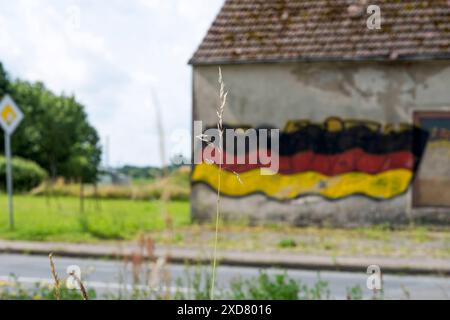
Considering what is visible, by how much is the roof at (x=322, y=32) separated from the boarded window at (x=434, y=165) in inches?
52.8

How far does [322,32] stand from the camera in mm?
16234

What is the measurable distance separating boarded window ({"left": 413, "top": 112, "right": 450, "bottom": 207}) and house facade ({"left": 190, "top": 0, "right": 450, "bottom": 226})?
2 centimetres

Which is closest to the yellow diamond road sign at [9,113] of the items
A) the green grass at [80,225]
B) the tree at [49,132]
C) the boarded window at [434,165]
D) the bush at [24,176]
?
the green grass at [80,225]

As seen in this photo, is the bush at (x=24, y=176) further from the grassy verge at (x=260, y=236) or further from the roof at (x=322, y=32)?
the roof at (x=322, y=32)

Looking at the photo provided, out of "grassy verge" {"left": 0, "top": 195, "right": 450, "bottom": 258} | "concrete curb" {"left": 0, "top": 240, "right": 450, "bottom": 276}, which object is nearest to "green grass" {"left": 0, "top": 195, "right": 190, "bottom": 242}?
"grassy verge" {"left": 0, "top": 195, "right": 450, "bottom": 258}

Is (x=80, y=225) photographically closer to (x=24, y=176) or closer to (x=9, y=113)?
(x=9, y=113)

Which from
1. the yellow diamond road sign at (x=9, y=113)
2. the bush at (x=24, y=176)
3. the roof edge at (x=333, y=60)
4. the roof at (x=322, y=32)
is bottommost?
the bush at (x=24, y=176)

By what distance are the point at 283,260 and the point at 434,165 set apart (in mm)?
5669

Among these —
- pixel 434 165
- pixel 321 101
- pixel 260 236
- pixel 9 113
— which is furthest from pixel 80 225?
pixel 434 165

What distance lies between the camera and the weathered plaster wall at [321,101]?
15.6m

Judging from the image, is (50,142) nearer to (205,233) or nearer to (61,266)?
(205,233)

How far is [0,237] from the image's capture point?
14406 mm

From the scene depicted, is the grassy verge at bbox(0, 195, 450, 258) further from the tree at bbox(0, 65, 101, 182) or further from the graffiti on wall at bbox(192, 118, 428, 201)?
the tree at bbox(0, 65, 101, 182)

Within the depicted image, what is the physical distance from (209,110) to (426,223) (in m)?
5.28
